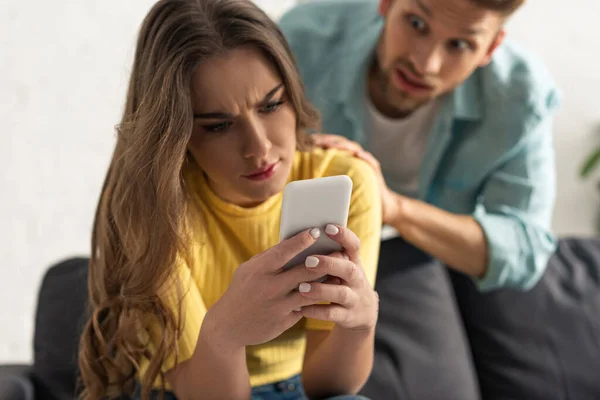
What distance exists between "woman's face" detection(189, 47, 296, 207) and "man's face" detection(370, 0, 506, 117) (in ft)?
1.52

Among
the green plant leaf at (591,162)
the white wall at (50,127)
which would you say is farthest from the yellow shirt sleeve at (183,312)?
the green plant leaf at (591,162)

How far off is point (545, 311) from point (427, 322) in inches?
11.8

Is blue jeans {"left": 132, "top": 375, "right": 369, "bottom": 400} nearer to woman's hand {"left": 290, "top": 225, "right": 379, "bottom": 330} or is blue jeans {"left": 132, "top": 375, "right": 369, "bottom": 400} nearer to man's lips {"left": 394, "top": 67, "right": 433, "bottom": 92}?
woman's hand {"left": 290, "top": 225, "right": 379, "bottom": 330}

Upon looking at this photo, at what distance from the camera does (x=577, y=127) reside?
261cm

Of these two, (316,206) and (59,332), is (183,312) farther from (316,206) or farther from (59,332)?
(59,332)

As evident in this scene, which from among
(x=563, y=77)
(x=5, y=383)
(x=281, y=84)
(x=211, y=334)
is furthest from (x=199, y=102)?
(x=563, y=77)

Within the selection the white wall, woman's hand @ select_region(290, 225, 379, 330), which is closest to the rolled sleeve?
woman's hand @ select_region(290, 225, 379, 330)

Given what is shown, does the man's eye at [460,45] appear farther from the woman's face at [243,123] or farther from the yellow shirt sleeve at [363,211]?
the woman's face at [243,123]

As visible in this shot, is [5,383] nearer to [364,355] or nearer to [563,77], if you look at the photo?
[364,355]

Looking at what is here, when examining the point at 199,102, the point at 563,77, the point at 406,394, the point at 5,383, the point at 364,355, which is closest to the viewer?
the point at 199,102

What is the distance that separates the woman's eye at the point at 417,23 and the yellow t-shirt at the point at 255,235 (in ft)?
1.21

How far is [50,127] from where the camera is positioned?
1706 millimetres

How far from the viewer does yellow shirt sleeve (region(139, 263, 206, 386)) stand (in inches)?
34.6

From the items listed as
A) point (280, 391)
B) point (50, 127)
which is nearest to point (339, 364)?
point (280, 391)
